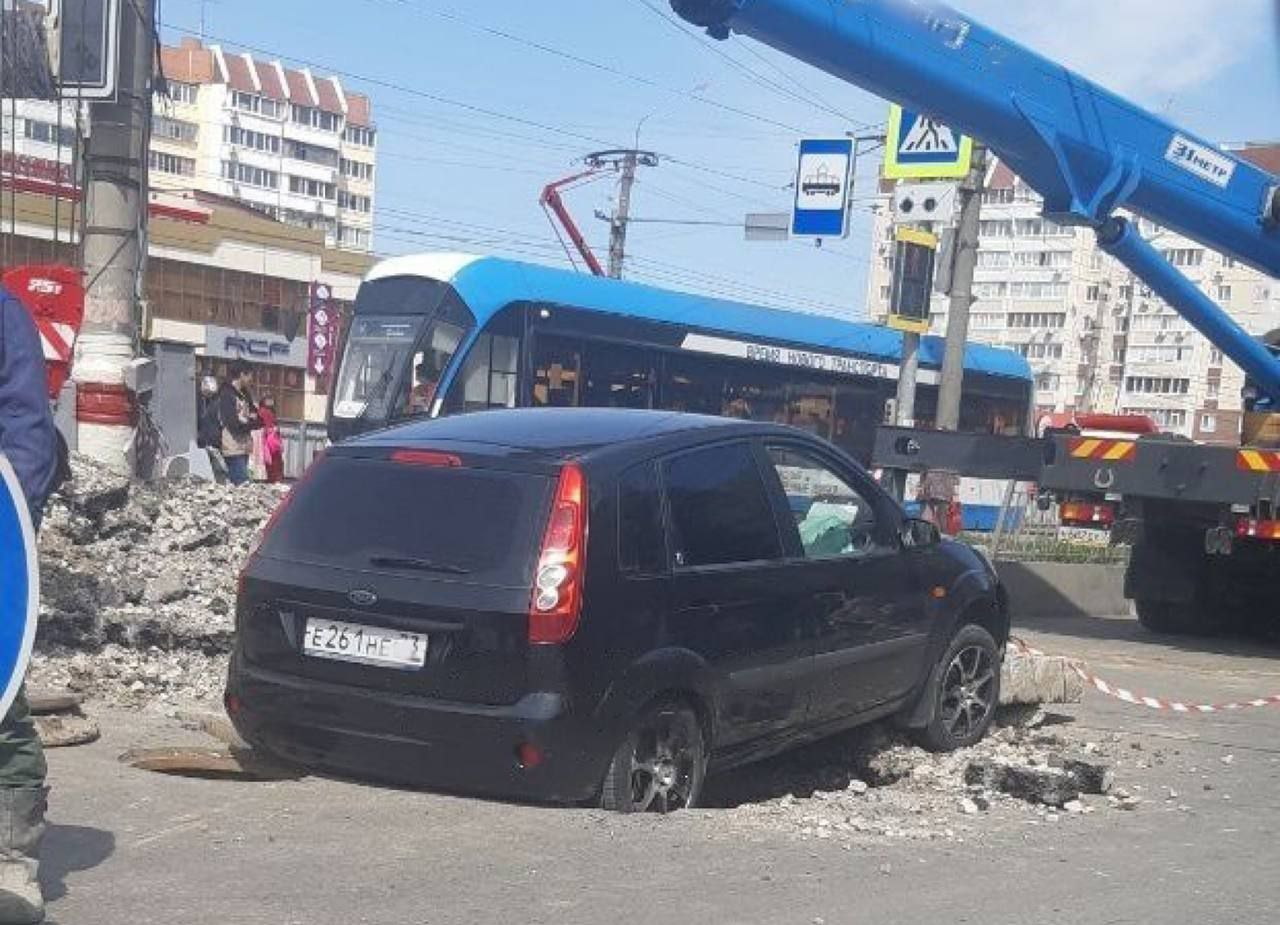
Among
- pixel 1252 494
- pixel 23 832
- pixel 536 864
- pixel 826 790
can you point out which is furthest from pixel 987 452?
pixel 23 832

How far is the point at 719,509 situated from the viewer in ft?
20.9

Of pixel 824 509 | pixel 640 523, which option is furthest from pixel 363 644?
pixel 824 509

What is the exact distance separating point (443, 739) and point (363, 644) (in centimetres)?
Answer: 46

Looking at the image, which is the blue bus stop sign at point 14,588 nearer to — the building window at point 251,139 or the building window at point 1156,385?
the building window at point 1156,385

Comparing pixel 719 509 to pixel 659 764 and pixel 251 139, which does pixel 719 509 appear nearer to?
pixel 659 764

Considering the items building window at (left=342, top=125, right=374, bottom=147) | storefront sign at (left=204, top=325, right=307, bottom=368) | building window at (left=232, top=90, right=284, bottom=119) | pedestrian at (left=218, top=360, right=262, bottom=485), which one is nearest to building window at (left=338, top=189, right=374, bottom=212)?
building window at (left=342, top=125, right=374, bottom=147)

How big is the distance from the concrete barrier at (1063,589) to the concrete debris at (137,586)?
8231 mm

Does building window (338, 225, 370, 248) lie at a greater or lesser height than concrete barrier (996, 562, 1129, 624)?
greater

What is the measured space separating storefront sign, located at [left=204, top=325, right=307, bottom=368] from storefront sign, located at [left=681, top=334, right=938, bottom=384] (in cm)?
2690

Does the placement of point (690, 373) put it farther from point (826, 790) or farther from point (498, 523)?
point (498, 523)

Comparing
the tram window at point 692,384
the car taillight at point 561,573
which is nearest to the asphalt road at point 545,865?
the car taillight at point 561,573

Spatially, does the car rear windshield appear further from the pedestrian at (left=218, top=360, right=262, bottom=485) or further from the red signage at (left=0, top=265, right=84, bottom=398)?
the pedestrian at (left=218, top=360, right=262, bottom=485)

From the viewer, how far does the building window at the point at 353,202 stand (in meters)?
136

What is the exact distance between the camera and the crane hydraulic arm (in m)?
10.3
